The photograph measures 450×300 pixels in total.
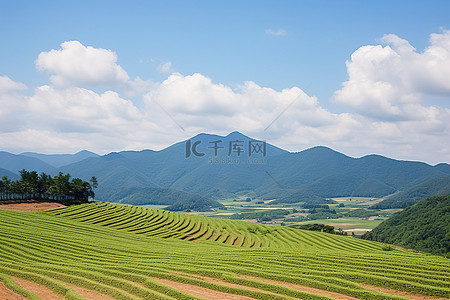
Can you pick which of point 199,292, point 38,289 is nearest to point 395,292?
point 199,292

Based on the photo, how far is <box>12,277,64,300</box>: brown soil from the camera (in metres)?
20.8

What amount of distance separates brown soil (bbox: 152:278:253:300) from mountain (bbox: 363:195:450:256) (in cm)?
11823

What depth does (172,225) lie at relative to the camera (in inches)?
3059

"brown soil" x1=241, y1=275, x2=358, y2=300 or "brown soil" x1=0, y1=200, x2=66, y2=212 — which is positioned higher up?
"brown soil" x1=0, y1=200, x2=66, y2=212

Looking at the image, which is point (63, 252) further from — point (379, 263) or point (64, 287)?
point (379, 263)

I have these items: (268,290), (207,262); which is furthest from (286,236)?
(268,290)

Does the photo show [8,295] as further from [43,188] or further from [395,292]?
[43,188]

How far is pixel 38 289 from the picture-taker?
2203 cm

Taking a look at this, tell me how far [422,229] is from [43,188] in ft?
459

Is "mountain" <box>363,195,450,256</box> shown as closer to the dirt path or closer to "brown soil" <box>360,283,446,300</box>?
"brown soil" <box>360,283,446,300</box>

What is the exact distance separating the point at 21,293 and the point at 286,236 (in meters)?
60.8

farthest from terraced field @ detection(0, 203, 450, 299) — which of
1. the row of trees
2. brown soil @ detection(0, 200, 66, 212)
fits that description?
the row of trees

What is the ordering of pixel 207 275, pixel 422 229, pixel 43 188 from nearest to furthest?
1. pixel 207 275
2. pixel 43 188
3. pixel 422 229

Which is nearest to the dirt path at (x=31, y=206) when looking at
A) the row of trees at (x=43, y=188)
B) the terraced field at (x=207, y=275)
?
the row of trees at (x=43, y=188)
